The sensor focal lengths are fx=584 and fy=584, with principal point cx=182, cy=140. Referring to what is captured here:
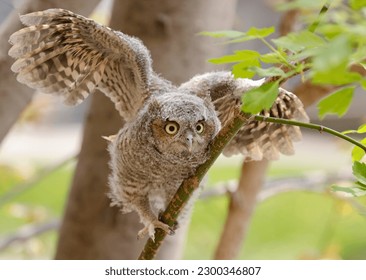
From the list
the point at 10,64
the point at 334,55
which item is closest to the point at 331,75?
the point at 334,55

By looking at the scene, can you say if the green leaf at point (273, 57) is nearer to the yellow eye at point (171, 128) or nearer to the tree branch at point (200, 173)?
the tree branch at point (200, 173)

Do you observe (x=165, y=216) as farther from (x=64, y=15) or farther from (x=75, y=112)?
(x=75, y=112)

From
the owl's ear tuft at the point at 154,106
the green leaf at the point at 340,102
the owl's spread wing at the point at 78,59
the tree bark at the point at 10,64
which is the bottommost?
the green leaf at the point at 340,102

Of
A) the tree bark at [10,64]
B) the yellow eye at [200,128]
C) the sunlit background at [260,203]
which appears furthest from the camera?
the sunlit background at [260,203]

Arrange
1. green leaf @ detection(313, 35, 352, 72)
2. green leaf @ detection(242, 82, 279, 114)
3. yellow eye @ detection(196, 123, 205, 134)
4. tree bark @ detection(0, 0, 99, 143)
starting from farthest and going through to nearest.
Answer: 1. tree bark @ detection(0, 0, 99, 143)
2. yellow eye @ detection(196, 123, 205, 134)
3. green leaf @ detection(242, 82, 279, 114)
4. green leaf @ detection(313, 35, 352, 72)

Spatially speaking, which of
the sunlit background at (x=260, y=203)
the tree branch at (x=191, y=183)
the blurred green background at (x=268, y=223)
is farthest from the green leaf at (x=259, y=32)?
the blurred green background at (x=268, y=223)

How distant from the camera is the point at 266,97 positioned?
0.40 meters

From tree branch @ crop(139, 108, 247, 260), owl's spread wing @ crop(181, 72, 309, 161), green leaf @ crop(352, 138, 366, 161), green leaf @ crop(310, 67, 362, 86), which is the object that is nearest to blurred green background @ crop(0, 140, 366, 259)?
owl's spread wing @ crop(181, 72, 309, 161)

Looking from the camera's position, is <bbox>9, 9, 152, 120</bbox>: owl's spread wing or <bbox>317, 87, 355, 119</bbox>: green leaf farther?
<bbox>9, 9, 152, 120</bbox>: owl's spread wing

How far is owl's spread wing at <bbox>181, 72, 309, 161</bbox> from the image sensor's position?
70 cm

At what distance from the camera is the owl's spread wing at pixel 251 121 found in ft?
2.31

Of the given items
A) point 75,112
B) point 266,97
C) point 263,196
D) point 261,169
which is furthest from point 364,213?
point 75,112

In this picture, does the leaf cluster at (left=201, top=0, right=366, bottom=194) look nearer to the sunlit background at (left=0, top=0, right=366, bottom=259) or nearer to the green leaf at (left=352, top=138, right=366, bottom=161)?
the green leaf at (left=352, top=138, right=366, bottom=161)

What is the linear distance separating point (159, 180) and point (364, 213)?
Result: 273mm
